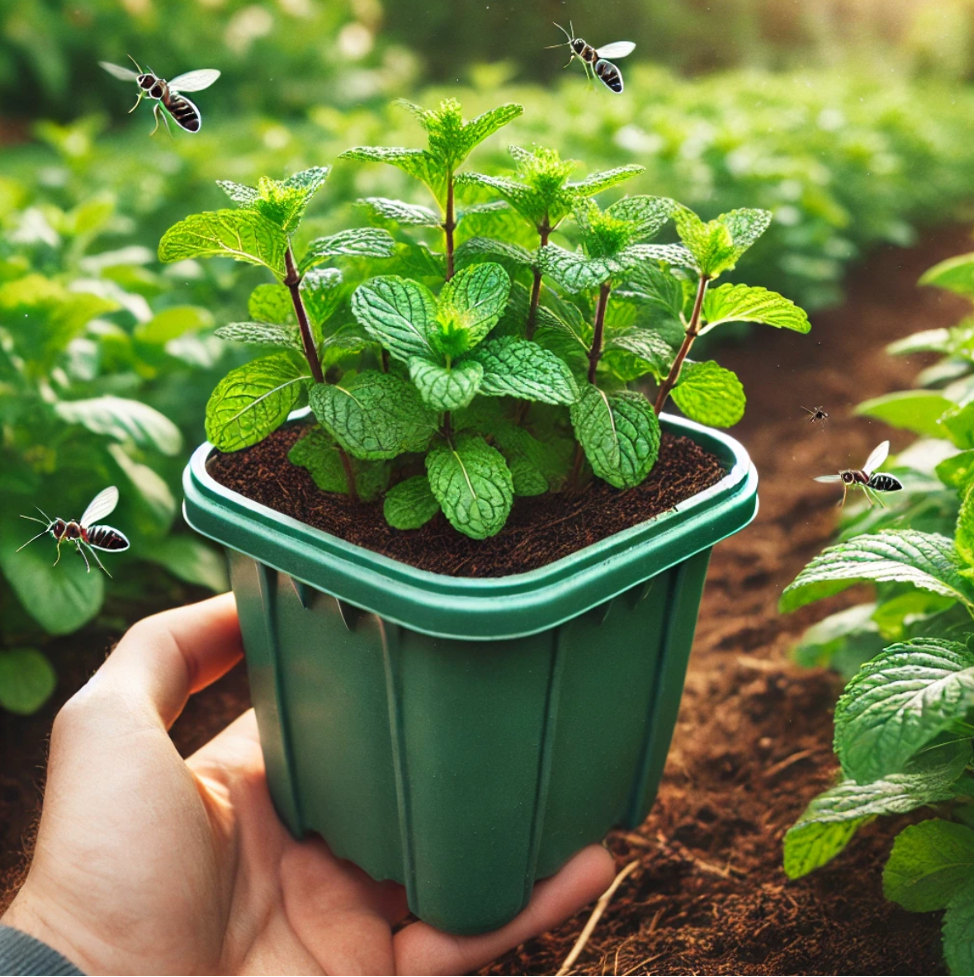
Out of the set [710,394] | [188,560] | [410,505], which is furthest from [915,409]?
[188,560]

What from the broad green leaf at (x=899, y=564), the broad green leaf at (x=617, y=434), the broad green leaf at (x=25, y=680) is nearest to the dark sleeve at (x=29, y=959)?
the broad green leaf at (x=25, y=680)

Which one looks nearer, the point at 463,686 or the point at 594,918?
the point at 463,686

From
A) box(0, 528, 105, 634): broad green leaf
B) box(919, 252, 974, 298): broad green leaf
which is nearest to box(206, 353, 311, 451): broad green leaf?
box(0, 528, 105, 634): broad green leaf

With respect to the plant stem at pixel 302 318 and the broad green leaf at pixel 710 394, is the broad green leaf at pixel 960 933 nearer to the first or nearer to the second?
the broad green leaf at pixel 710 394

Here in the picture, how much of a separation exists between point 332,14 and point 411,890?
7.35 metres

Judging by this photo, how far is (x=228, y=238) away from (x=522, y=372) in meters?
0.30

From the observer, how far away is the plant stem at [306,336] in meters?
0.89

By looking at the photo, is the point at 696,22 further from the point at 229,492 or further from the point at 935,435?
the point at 229,492

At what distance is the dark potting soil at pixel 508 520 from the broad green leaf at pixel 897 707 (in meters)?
0.26

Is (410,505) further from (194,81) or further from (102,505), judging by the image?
(194,81)

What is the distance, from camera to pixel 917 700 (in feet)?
2.58

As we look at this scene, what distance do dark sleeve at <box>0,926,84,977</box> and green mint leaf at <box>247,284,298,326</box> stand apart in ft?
2.15

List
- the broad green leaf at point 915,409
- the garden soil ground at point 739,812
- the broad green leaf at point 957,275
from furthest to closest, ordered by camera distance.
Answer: the broad green leaf at point 957,275
the broad green leaf at point 915,409
the garden soil ground at point 739,812

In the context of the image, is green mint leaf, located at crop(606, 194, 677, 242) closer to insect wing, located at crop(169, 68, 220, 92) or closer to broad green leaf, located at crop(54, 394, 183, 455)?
insect wing, located at crop(169, 68, 220, 92)
